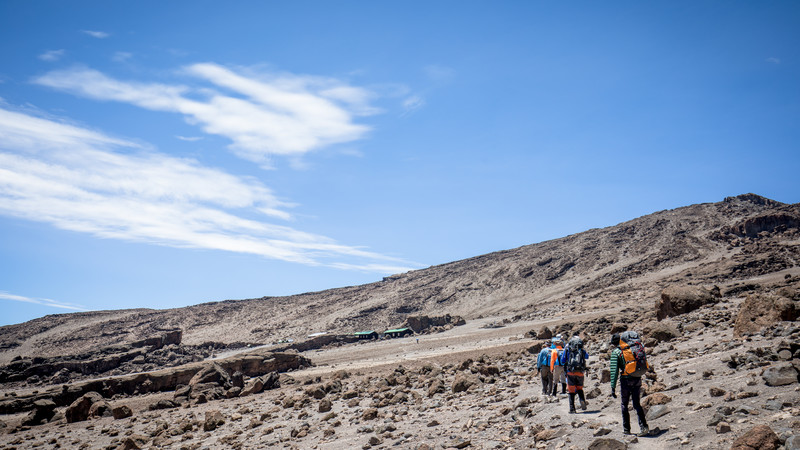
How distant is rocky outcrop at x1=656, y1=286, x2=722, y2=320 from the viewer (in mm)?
22594

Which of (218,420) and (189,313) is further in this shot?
(189,313)

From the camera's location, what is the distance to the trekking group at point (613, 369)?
849 cm

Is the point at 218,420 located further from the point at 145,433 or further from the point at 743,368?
the point at 743,368

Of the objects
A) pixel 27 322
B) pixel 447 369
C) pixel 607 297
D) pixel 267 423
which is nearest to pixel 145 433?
pixel 267 423

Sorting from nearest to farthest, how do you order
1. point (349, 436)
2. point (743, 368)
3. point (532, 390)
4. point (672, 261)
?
point (743, 368), point (349, 436), point (532, 390), point (672, 261)

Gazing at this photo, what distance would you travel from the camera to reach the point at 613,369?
28.9 ft

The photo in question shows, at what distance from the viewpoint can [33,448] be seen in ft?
63.9

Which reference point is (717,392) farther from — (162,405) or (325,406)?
(162,405)

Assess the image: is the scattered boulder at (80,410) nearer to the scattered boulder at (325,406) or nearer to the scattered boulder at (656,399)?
the scattered boulder at (325,406)

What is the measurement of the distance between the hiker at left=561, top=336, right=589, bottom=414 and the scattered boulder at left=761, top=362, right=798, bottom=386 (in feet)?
11.2

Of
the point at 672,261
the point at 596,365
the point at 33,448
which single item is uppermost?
the point at 672,261

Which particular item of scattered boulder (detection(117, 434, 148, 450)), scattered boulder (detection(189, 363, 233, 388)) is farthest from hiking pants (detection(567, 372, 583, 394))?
scattered boulder (detection(189, 363, 233, 388))

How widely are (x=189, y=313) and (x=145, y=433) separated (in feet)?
350

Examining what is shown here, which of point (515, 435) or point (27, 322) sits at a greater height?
point (27, 322)
